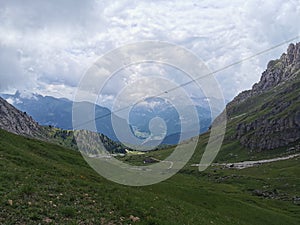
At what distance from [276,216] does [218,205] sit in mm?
15058

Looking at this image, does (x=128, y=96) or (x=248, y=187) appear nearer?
(x=128, y=96)

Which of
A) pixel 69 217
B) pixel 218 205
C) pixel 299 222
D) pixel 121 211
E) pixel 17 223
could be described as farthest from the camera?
pixel 299 222

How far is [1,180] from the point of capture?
81.7ft

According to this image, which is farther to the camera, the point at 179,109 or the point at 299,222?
the point at 299,222

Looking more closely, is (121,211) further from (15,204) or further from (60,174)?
(60,174)

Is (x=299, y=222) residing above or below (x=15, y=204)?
below

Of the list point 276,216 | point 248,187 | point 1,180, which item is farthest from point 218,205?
point 248,187

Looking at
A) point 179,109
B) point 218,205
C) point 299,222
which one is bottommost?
point 299,222

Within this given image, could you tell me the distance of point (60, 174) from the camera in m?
36.4

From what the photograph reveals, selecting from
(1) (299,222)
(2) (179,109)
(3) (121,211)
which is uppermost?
(2) (179,109)

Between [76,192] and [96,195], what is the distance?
174 cm

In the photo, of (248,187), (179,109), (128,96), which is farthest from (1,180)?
(248,187)

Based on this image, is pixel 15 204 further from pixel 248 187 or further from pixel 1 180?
pixel 248 187

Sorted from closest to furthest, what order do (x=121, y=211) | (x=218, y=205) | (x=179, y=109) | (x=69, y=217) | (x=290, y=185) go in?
1. (x=69, y=217)
2. (x=121, y=211)
3. (x=179, y=109)
4. (x=218, y=205)
5. (x=290, y=185)
